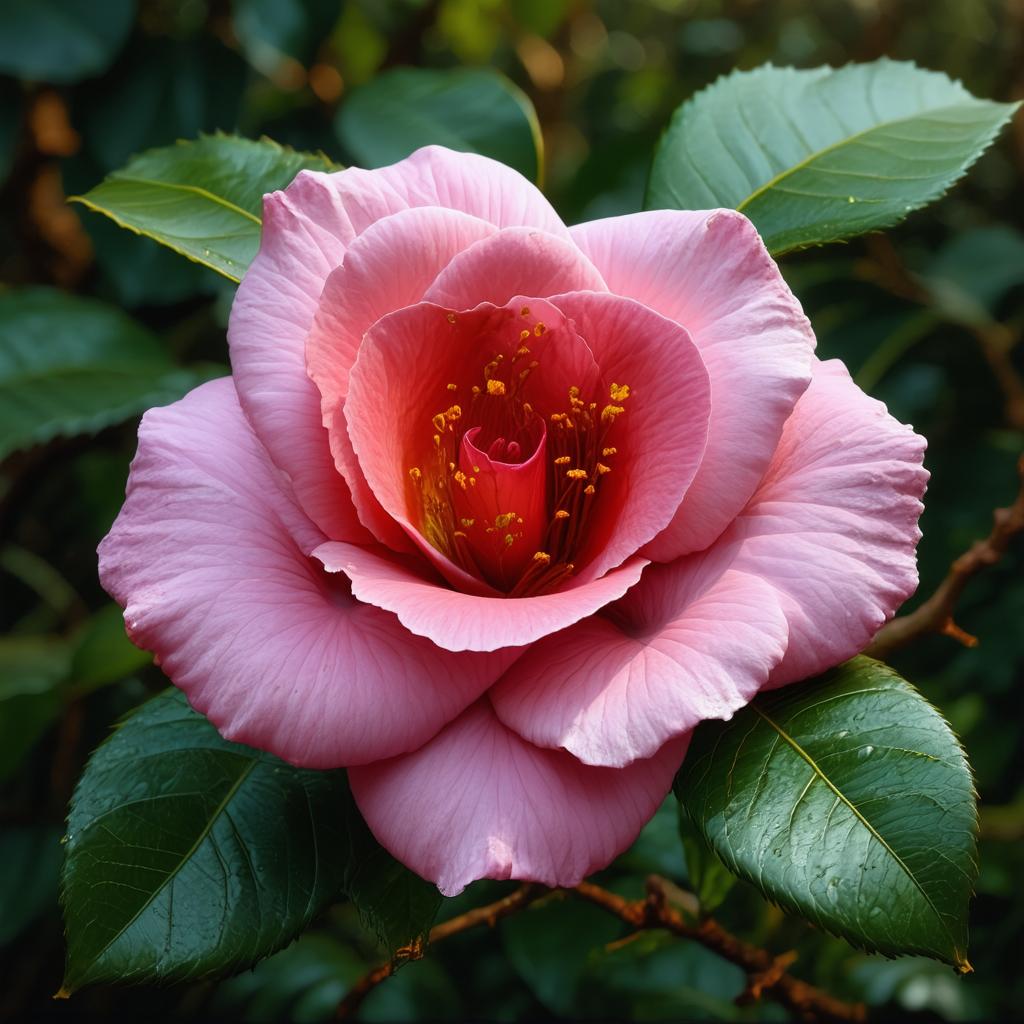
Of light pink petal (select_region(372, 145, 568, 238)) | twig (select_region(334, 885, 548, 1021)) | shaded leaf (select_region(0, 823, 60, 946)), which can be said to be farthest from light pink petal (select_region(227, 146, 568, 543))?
shaded leaf (select_region(0, 823, 60, 946))

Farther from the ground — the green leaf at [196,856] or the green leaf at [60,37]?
the green leaf at [60,37]

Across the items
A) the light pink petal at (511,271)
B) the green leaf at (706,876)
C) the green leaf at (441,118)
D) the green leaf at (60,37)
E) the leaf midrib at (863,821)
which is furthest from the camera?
the green leaf at (60,37)

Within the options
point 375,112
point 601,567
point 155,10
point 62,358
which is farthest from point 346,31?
point 601,567

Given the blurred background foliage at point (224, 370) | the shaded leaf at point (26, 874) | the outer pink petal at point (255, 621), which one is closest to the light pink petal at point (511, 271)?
the outer pink petal at point (255, 621)

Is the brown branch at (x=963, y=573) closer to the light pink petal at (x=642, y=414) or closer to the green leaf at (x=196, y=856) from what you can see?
the light pink petal at (x=642, y=414)

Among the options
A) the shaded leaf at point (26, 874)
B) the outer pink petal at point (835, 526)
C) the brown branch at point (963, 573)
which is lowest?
the shaded leaf at point (26, 874)

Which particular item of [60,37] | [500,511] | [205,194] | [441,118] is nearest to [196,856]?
[500,511]

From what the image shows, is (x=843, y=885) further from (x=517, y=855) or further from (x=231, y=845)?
(x=231, y=845)
